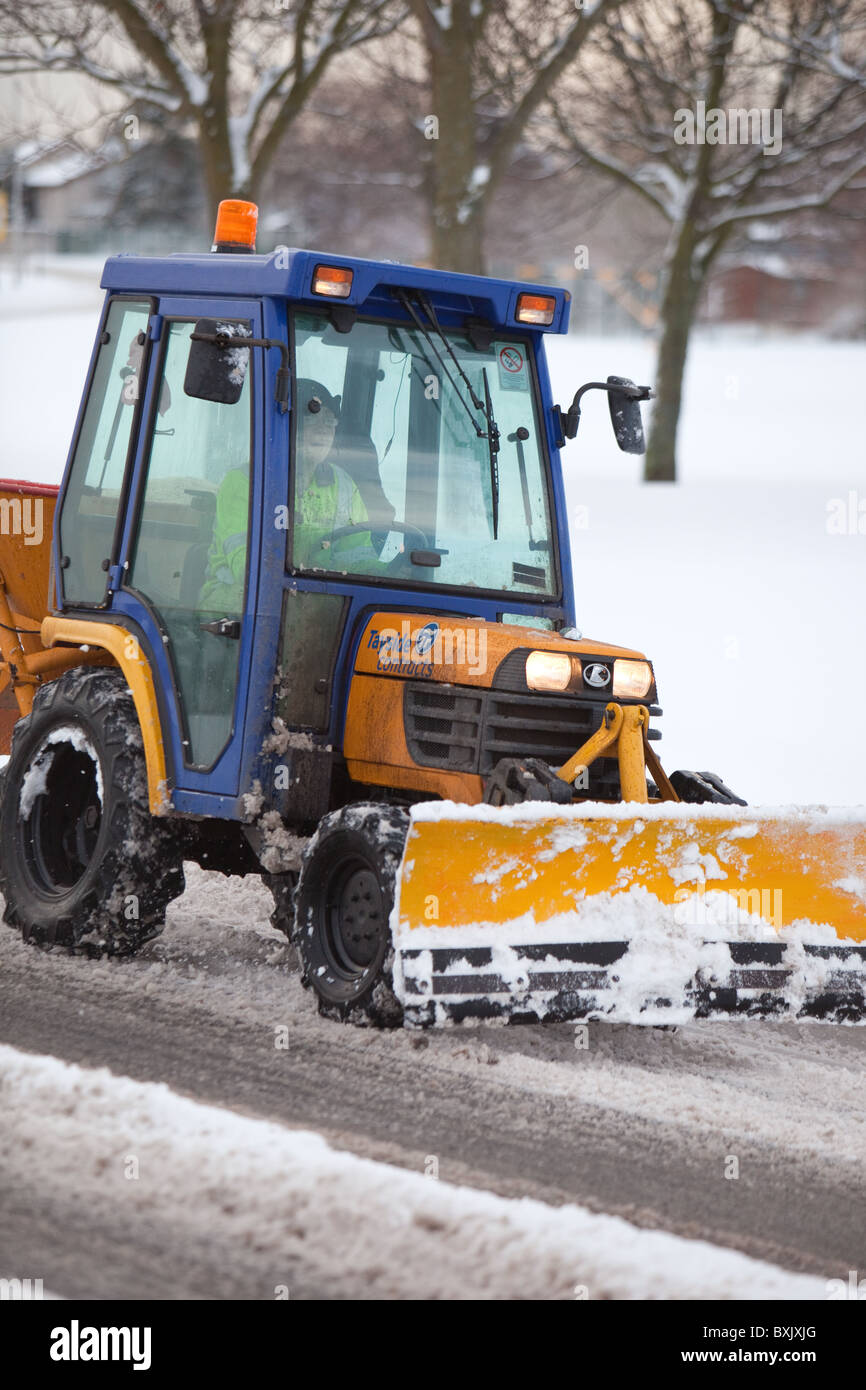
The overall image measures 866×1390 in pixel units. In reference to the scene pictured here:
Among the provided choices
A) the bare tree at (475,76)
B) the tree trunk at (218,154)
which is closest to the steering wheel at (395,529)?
the bare tree at (475,76)

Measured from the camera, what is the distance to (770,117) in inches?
773

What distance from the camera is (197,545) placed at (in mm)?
6219

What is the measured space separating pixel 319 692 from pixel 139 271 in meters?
1.76

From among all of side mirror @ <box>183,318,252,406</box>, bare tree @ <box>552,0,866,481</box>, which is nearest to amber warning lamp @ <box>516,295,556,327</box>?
side mirror @ <box>183,318,252,406</box>

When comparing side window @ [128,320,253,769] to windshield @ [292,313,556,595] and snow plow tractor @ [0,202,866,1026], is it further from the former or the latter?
windshield @ [292,313,556,595]

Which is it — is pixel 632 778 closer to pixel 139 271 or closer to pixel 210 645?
pixel 210 645

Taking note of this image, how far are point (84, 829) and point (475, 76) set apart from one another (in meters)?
12.8

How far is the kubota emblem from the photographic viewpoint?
18.9ft

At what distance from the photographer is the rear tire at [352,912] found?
5363mm

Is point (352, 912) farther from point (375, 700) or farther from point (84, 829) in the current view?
point (84, 829)

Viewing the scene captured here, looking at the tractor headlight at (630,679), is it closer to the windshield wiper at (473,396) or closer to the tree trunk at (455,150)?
the windshield wiper at (473,396)

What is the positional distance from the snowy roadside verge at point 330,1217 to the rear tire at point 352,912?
0.86 metres
